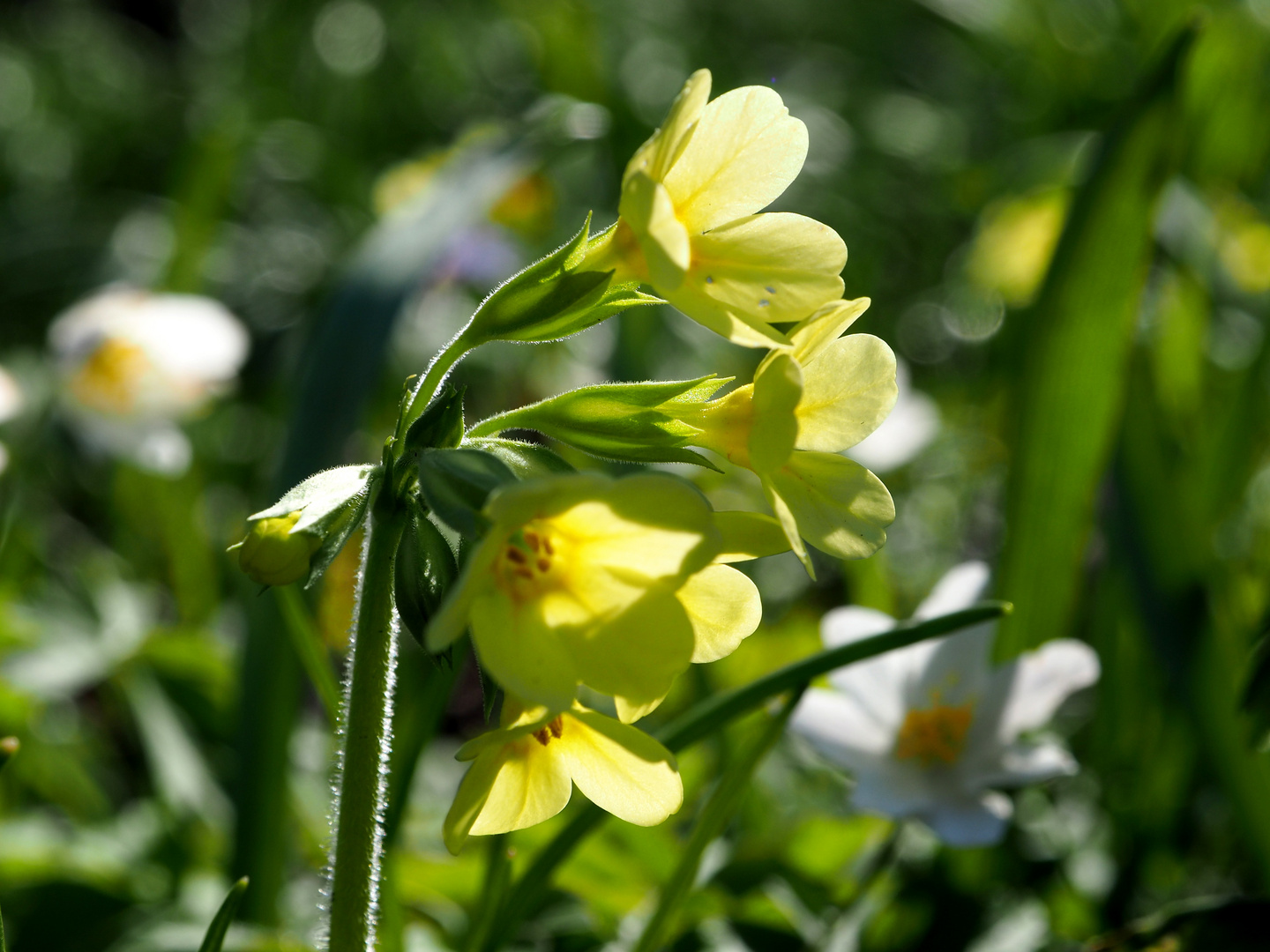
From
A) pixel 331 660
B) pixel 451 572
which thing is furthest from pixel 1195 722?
pixel 331 660

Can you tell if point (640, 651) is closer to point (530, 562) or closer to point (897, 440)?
point (530, 562)

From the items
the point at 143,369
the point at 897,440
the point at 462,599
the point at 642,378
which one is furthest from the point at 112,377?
the point at 462,599

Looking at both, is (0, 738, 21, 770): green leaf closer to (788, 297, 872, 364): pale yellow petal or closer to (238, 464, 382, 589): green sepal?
(238, 464, 382, 589): green sepal

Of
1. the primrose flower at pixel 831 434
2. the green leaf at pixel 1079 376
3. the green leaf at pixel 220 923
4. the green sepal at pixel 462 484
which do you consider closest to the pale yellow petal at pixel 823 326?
the primrose flower at pixel 831 434

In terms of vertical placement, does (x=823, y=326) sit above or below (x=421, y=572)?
above

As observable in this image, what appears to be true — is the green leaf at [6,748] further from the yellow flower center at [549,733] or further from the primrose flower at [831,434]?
the primrose flower at [831,434]

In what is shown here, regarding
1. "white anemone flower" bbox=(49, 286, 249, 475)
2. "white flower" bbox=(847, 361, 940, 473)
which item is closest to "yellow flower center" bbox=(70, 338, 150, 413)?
"white anemone flower" bbox=(49, 286, 249, 475)

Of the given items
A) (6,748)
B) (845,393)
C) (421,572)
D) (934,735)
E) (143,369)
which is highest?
Answer: (845,393)
